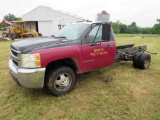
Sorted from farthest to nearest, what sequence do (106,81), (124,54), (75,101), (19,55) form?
1. (124,54)
2. (106,81)
3. (75,101)
4. (19,55)

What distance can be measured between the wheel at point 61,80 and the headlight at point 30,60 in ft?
1.66

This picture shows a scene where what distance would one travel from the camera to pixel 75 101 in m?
4.12

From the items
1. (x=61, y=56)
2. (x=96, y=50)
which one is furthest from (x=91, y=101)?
(x=96, y=50)

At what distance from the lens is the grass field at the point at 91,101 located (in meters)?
3.55

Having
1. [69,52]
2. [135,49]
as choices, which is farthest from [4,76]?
[135,49]

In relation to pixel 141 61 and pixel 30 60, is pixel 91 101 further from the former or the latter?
pixel 141 61

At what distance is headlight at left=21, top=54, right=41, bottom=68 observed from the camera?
3.75 metres

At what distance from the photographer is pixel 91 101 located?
13.5 feet

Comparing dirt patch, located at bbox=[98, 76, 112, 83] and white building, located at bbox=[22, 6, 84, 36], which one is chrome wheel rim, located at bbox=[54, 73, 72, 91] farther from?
white building, located at bbox=[22, 6, 84, 36]

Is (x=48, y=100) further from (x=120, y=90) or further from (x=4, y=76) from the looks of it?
(x=4, y=76)

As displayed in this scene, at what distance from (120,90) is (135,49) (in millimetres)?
3006

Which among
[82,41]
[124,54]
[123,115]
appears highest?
[82,41]

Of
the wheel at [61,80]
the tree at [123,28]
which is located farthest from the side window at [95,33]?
the tree at [123,28]

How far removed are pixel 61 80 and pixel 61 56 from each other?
2.01 feet
